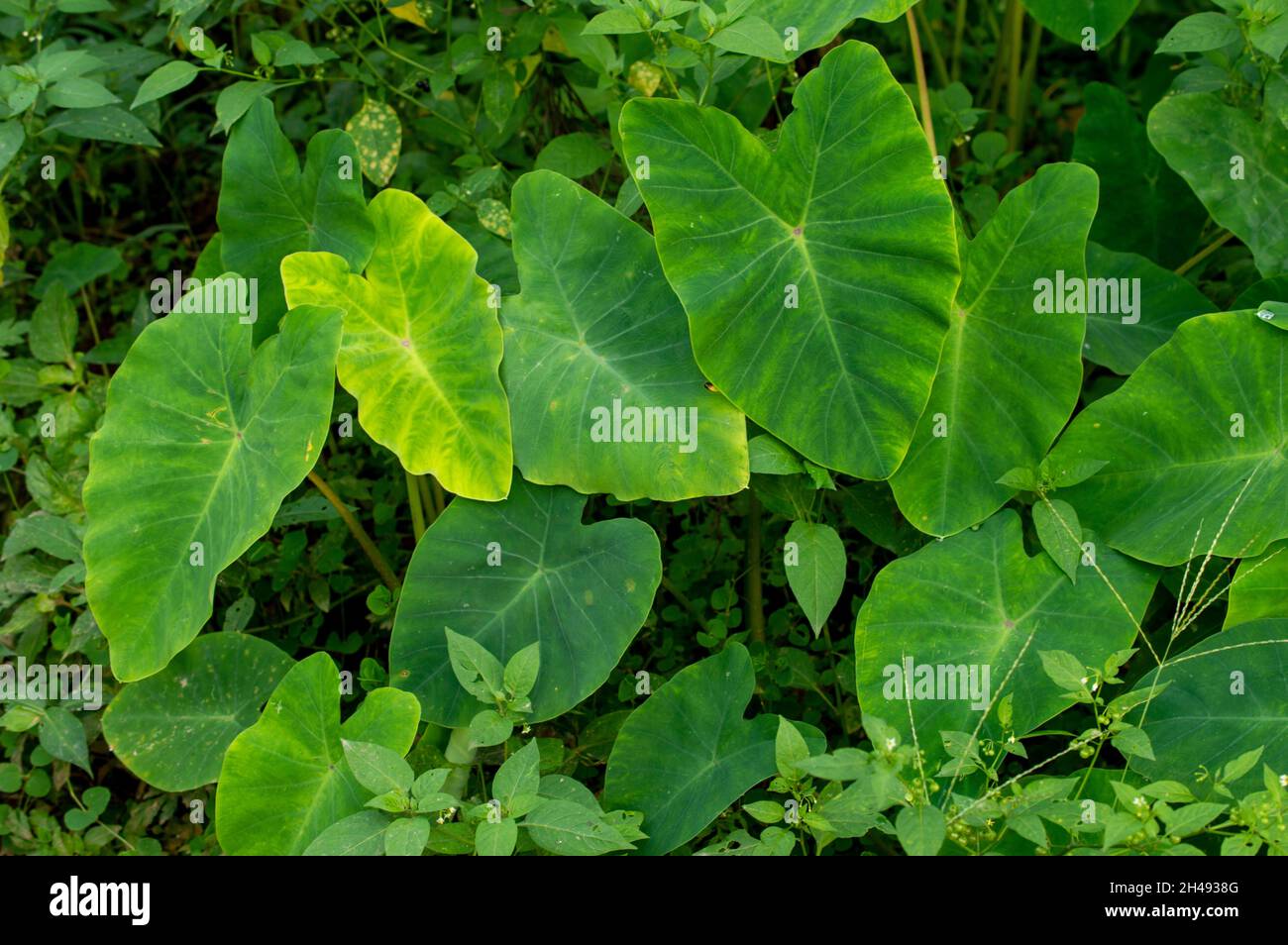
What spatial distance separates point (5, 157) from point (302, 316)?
766 mm

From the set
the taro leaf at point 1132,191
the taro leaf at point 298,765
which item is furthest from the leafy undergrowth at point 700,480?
the taro leaf at point 1132,191

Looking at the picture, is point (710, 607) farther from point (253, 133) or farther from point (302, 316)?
point (253, 133)

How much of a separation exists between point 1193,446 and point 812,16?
0.95 m

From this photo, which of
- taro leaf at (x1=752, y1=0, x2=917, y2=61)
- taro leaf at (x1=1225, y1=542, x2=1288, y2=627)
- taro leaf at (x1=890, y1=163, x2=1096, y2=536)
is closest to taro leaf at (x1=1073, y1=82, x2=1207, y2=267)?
taro leaf at (x1=890, y1=163, x2=1096, y2=536)

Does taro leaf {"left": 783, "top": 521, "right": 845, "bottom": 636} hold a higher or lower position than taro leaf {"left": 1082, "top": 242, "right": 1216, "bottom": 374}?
lower

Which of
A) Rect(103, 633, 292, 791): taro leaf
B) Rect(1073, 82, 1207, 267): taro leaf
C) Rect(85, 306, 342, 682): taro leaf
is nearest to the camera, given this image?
Rect(85, 306, 342, 682): taro leaf

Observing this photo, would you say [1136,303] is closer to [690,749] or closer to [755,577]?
[755,577]

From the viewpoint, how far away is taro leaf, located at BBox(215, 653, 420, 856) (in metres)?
1.94

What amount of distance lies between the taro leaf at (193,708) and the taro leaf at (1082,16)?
185 centimetres

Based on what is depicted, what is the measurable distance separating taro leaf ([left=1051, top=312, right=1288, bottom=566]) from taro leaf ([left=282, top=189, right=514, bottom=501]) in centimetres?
96

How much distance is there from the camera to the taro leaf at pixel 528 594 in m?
2.05

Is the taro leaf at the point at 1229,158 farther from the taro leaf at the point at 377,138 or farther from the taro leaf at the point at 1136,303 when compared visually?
the taro leaf at the point at 377,138

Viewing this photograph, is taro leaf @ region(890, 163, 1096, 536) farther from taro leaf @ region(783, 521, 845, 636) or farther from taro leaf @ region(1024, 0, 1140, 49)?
taro leaf @ region(1024, 0, 1140, 49)
